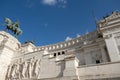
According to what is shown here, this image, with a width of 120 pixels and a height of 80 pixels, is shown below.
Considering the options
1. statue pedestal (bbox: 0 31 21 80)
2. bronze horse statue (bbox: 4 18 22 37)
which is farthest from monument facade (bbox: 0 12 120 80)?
bronze horse statue (bbox: 4 18 22 37)

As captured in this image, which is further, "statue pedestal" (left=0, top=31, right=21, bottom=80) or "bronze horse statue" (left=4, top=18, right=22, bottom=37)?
"bronze horse statue" (left=4, top=18, right=22, bottom=37)

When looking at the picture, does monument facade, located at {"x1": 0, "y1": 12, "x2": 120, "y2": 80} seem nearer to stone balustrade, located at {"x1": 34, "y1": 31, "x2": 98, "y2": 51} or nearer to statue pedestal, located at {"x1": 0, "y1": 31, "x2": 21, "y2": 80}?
statue pedestal, located at {"x1": 0, "y1": 31, "x2": 21, "y2": 80}

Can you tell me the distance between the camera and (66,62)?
40.3ft

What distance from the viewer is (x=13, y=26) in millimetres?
36281

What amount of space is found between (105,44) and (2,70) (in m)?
16.0

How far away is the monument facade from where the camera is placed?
34.6 feet

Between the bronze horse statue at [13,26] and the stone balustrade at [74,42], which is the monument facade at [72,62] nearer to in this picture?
the stone balustrade at [74,42]

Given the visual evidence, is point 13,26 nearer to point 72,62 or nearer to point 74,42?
point 74,42

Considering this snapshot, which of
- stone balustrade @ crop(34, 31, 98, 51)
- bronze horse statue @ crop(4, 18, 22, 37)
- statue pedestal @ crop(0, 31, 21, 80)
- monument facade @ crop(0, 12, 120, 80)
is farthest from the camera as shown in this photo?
bronze horse statue @ crop(4, 18, 22, 37)

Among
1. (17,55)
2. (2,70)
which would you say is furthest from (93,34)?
(2,70)

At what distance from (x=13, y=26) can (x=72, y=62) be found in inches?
1175

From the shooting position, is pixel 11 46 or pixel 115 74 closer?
pixel 115 74

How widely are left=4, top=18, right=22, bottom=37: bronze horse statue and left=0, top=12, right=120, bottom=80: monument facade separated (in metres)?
16.6

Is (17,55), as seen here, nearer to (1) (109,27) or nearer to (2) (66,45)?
(2) (66,45)
